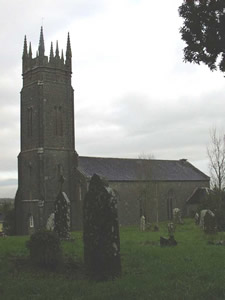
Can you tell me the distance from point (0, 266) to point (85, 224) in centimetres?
255

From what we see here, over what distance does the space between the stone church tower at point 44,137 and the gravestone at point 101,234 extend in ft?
109

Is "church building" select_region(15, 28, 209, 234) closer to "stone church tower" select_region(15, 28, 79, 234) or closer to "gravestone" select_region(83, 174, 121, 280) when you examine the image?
"stone church tower" select_region(15, 28, 79, 234)

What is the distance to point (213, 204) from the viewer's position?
112 feet

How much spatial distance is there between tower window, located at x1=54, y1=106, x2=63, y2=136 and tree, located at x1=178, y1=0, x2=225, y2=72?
3860cm

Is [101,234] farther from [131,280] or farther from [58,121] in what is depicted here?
[58,121]

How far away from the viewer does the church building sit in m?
43.8

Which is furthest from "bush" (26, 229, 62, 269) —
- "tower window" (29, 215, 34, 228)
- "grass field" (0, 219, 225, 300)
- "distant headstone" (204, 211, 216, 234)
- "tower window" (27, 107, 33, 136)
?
"tower window" (27, 107, 33, 136)

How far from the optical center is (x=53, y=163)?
44.4 meters

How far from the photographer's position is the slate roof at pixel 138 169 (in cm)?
4741

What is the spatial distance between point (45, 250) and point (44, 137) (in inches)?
1335

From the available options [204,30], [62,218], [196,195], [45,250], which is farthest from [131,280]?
[196,195]

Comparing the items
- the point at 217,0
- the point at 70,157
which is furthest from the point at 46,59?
→ the point at 217,0

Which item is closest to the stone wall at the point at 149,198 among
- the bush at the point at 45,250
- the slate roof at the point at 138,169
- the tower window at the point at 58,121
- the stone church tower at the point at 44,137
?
the slate roof at the point at 138,169

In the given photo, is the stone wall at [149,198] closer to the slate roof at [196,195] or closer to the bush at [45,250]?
the slate roof at [196,195]
